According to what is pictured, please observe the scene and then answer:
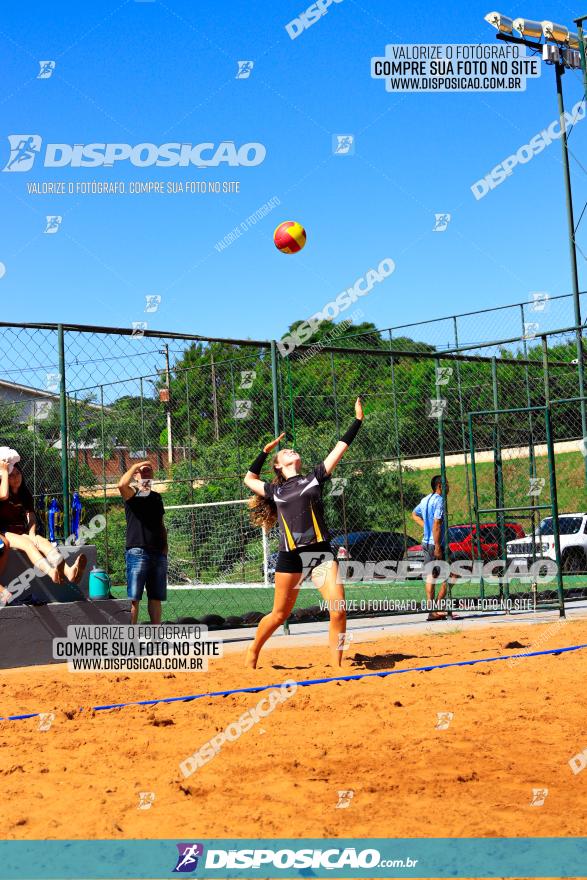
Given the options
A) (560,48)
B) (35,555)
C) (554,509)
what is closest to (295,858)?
(35,555)

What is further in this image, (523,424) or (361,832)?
(523,424)

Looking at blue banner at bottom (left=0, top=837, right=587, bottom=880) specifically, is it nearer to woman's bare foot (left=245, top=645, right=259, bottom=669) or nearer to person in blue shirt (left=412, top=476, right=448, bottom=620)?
woman's bare foot (left=245, top=645, right=259, bottom=669)

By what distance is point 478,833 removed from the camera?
4.42 meters

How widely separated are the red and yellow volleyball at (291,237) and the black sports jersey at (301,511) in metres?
4.06

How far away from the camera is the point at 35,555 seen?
952 cm

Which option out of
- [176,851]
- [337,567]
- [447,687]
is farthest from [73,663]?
[176,851]

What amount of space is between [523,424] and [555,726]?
50.3 feet

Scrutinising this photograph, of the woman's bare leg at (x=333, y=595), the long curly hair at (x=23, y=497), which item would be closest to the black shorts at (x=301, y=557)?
the woman's bare leg at (x=333, y=595)

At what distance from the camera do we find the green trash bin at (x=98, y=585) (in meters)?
11.5

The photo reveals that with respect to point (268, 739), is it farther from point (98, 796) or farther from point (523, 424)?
point (523, 424)

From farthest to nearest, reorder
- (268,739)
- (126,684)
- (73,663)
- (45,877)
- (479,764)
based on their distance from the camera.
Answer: (73,663)
(126,684)
(268,739)
(479,764)
(45,877)

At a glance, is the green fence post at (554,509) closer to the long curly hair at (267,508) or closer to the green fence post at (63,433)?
the long curly hair at (267,508)

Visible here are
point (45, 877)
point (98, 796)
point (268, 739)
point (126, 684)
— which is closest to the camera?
point (45, 877)

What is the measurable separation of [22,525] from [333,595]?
3272 millimetres
